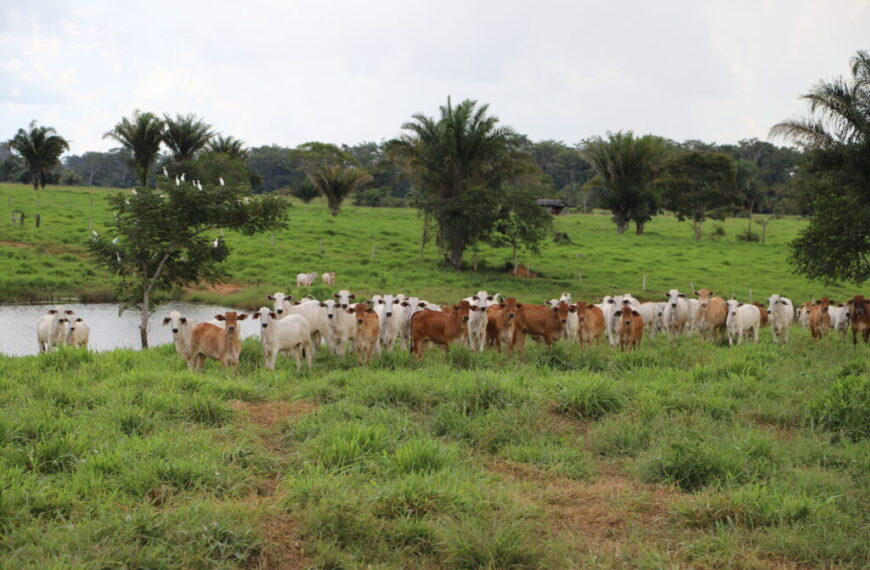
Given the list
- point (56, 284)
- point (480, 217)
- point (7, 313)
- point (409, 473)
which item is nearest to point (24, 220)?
point (56, 284)

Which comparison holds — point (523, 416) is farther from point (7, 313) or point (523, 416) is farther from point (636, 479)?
point (7, 313)

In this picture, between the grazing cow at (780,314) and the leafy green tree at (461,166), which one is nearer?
the grazing cow at (780,314)

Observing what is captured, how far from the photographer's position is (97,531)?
17.8 ft

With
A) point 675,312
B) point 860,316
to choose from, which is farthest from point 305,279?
point 860,316

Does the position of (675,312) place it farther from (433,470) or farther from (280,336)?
(433,470)

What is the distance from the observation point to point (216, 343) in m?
12.3

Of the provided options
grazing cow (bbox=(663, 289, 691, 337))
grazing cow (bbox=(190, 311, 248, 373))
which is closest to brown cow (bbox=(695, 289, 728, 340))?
grazing cow (bbox=(663, 289, 691, 337))

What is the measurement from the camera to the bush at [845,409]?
28.4ft

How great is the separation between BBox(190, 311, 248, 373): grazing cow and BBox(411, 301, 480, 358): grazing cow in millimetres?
3231

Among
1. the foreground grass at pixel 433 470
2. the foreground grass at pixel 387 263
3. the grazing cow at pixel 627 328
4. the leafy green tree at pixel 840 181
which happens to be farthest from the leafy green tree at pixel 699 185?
the foreground grass at pixel 433 470

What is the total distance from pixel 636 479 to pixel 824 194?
1711 centimetres

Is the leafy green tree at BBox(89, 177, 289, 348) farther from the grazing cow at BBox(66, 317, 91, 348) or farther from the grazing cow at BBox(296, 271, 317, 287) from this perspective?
the grazing cow at BBox(296, 271, 317, 287)

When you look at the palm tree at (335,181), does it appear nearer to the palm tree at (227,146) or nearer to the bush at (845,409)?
the palm tree at (227,146)

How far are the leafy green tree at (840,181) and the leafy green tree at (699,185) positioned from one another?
3009 cm
